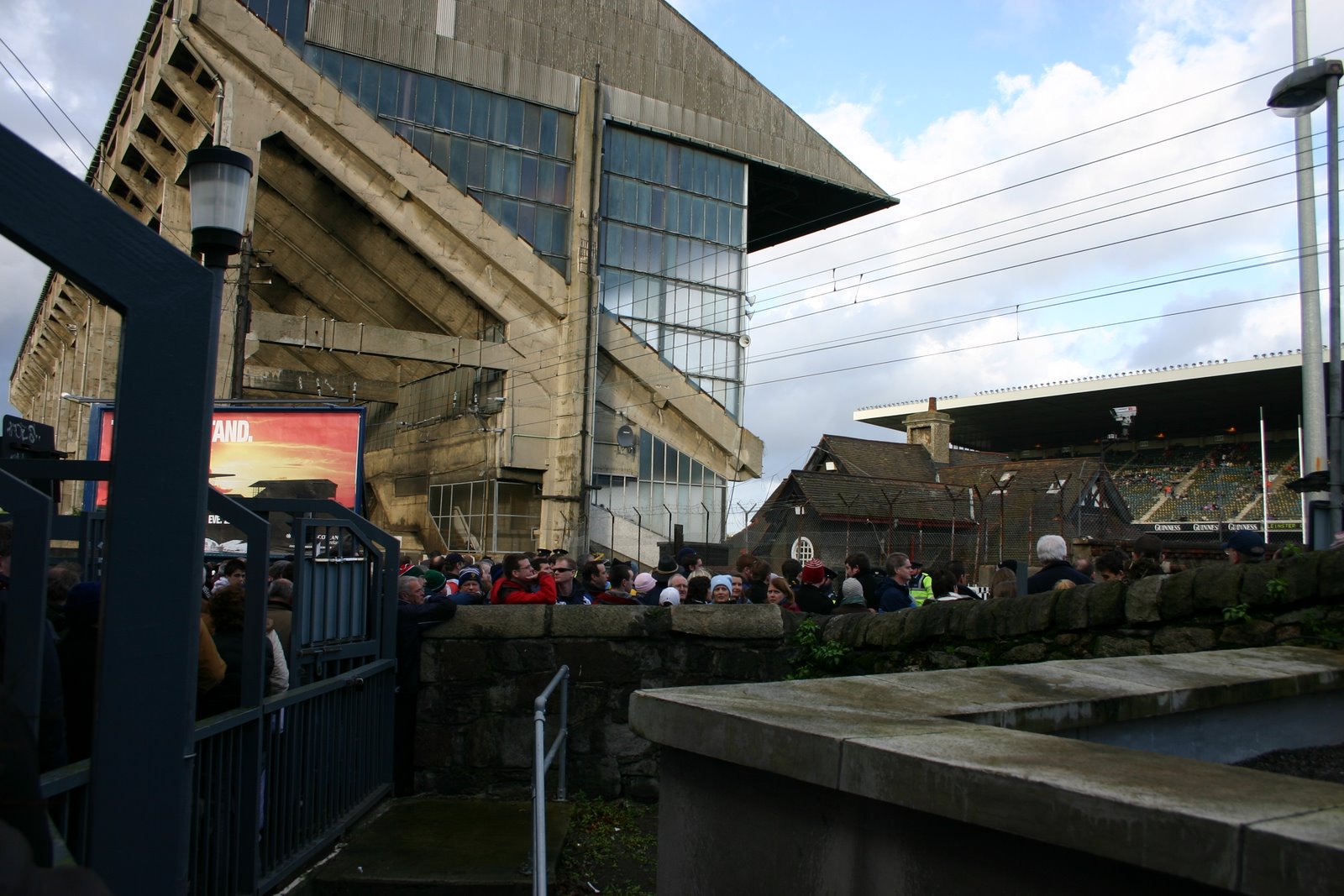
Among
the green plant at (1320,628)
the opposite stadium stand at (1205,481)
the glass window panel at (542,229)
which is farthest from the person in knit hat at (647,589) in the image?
the opposite stadium stand at (1205,481)

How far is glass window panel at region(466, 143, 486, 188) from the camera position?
32.8m

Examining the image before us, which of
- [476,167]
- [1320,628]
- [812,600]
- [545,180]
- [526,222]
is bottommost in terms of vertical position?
[812,600]

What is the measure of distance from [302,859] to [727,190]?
35.2 meters

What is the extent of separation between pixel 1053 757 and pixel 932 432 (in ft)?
157

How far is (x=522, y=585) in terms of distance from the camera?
8695 mm

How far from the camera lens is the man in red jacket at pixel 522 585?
27.9 ft

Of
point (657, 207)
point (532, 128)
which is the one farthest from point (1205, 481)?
point (532, 128)

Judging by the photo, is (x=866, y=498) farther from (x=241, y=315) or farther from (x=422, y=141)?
(x=241, y=315)

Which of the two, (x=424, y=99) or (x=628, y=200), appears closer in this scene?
(x=424, y=99)

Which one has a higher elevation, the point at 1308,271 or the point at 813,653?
the point at 1308,271

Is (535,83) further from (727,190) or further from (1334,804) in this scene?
(1334,804)

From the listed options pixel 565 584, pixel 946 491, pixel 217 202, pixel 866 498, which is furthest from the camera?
pixel 866 498

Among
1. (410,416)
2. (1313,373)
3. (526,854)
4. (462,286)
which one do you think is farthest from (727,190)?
(526,854)

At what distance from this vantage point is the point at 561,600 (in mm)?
10055
